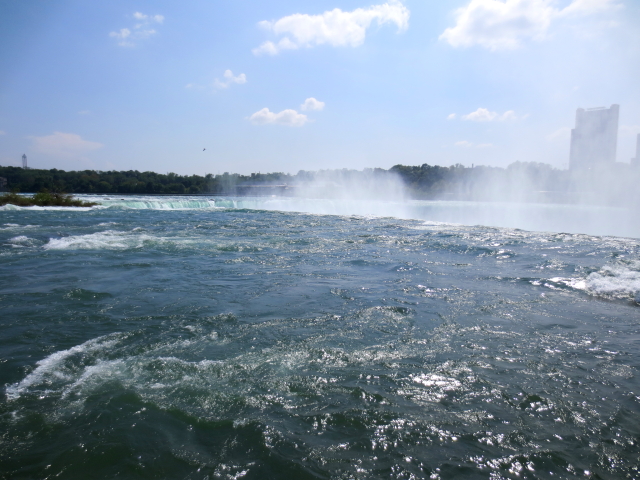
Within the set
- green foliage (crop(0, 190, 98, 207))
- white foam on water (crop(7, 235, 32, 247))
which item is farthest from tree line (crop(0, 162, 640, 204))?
white foam on water (crop(7, 235, 32, 247))

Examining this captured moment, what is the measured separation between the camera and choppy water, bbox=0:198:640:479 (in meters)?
2.97

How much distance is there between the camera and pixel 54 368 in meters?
4.33

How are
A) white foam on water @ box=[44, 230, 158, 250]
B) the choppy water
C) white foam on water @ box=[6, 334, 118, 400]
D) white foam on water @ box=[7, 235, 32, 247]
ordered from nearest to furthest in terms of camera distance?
1. the choppy water
2. white foam on water @ box=[6, 334, 118, 400]
3. white foam on water @ box=[44, 230, 158, 250]
4. white foam on water @ box=[7, 235, 32, 247]

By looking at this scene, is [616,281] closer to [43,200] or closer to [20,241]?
[20,241]

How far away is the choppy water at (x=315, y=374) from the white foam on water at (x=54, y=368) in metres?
0.03

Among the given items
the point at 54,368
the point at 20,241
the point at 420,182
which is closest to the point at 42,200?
the point at 20,241

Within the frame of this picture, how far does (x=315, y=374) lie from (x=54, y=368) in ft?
9.97

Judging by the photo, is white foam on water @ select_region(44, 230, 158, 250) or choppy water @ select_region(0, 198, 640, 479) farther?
white foam on water @ select_region(44, 230, 158, 250)

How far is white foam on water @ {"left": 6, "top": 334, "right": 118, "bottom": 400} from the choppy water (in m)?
0.03

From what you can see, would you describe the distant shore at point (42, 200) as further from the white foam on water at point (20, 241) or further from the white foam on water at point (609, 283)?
the white foam on water at point (609, 283)

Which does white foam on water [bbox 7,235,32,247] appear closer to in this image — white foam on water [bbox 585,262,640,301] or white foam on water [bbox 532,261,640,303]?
white foam on water [bbox 532,261,640,303]

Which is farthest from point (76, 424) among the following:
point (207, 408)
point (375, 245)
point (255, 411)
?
point (375, 245)

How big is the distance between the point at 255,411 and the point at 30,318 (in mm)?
4609

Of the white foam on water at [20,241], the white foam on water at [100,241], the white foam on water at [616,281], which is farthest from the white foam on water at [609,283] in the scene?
the white foam on water at [20,241]
